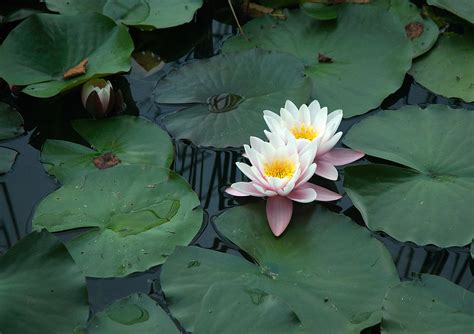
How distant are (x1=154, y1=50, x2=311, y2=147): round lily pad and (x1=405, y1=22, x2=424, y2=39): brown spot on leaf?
1.53 feet

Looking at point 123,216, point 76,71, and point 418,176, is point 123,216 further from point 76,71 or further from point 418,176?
point 418,176

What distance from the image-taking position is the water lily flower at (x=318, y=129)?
205 centimetres

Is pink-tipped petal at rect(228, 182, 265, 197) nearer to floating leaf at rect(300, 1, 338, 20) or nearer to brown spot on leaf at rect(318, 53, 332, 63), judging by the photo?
brown spot on leaf at rect(318, 53, 332, 63)

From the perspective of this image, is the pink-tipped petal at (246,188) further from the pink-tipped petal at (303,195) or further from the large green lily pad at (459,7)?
the large green lily pad at (459,7)

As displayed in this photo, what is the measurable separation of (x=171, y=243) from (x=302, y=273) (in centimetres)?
35

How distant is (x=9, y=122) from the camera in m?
2.35

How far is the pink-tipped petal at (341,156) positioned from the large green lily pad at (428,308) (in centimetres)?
47

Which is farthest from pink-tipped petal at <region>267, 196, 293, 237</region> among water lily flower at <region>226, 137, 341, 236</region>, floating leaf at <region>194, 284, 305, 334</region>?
floating leaf at <region>194, 284, 305, 334</region>

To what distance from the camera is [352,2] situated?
2703mm

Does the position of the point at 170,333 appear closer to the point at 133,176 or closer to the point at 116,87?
the point at 133,176

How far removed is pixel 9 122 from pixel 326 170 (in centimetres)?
106

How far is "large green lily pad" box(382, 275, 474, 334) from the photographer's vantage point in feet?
5.43

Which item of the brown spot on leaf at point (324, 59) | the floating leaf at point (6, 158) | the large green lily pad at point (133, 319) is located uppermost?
the brown spot on leaf at point (324, 59)

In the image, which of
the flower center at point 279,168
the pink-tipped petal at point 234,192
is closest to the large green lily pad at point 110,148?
the pink-tipped petal at point 234,192
